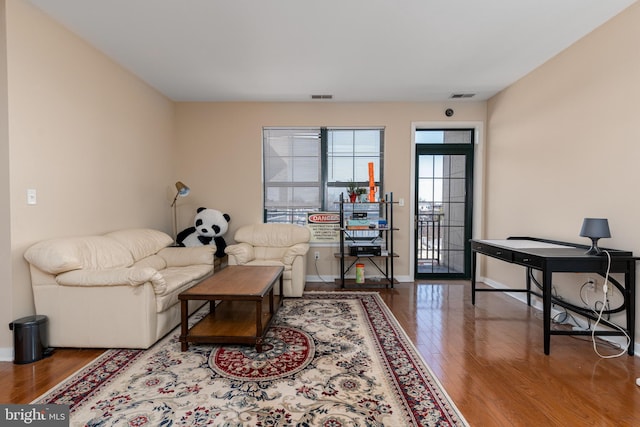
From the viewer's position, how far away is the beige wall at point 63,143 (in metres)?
2.26

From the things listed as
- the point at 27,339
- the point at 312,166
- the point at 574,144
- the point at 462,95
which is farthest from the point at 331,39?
the point at 27,339

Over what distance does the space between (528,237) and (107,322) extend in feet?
13.8

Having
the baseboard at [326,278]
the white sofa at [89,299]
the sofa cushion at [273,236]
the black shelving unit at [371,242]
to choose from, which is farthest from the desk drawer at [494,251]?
the white sofa at [89,299]

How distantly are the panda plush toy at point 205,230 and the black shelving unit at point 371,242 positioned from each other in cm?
169

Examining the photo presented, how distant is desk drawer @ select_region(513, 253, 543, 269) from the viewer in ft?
8.15

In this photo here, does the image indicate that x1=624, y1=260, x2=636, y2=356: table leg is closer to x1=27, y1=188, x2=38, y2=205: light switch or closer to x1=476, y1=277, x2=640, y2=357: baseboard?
x1=476, y1=277, x2=640, y2=357: baseboard

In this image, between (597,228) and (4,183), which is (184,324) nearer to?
(4,183)

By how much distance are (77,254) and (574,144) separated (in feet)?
14.8

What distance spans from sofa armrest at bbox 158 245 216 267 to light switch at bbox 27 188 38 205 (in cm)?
144

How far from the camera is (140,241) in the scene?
338 centimetres

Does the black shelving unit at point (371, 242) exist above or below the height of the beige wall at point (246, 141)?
below

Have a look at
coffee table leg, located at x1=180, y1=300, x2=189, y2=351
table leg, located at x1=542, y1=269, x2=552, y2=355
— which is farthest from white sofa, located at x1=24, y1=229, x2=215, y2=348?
table leg, located at x1=542, y1=269, x2=552, y2=355

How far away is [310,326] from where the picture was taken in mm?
2926

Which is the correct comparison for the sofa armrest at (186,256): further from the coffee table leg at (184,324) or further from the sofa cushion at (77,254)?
the coffee table leg at (184,324)
